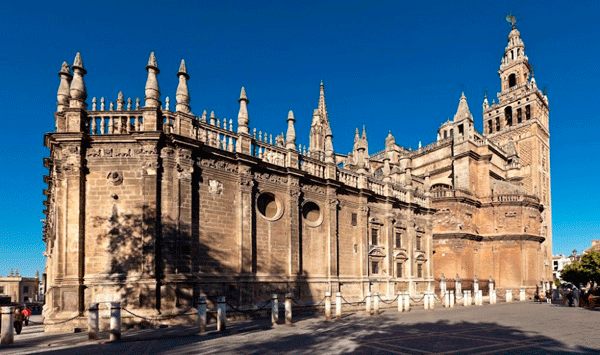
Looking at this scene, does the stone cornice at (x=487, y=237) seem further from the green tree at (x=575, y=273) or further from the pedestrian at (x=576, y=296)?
the pedestrian at (x=576, y=296)

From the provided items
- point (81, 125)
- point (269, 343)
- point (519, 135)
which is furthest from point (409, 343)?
point (519, 135)

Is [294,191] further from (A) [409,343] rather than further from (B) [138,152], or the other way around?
(A) [409,343]

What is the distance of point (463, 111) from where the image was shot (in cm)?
4628

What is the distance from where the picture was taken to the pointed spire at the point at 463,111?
150 ft

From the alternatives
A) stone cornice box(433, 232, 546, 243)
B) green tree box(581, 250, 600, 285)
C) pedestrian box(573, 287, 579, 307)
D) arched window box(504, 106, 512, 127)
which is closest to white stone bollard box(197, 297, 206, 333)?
pedestrian box(573, 287, 579, 307)

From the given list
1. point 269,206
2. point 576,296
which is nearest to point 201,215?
point 269,206

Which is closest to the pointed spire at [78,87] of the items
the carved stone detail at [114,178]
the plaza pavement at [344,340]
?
the carved stone detail at [114,178]

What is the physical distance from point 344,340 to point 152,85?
499 inches

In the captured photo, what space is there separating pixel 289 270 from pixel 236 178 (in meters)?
5.81

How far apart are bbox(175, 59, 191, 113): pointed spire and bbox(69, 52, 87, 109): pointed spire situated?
375cm

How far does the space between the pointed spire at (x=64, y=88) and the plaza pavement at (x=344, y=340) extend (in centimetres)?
944

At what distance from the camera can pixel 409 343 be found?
41.7 feet

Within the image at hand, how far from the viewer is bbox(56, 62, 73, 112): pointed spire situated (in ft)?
59.3

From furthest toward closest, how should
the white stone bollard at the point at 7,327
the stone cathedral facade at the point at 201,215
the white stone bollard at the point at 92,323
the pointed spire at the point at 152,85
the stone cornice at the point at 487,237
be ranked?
the stone cornice at the point at 487,237 → the pointed spire at the point at 152,85 → the stone cathedral facade at the point at 201,215 → the white stone bollard at the point at 92,323 → the white stone bollard at the point at 7,327
